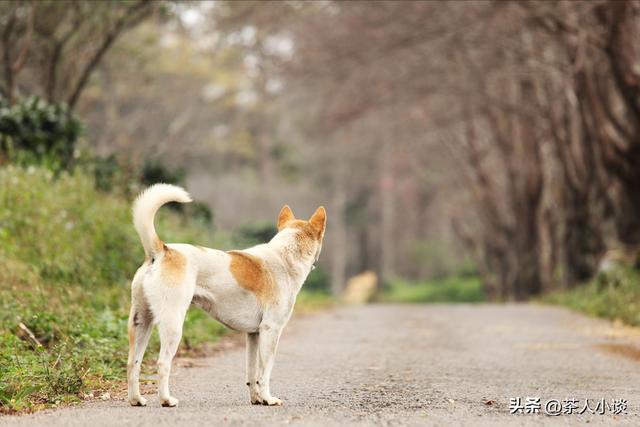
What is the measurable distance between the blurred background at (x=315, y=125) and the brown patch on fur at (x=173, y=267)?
1.29m

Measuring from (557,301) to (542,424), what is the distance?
14.3 meters

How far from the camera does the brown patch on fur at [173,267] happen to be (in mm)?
5941

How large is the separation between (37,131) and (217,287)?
10155 millimetres

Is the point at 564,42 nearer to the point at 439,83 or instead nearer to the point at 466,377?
the point at 439,83

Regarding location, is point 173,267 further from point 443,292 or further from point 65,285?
point 443,292

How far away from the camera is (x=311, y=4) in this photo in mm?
19531

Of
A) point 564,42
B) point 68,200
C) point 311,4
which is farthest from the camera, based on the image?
point 311,4

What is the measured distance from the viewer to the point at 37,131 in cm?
1540

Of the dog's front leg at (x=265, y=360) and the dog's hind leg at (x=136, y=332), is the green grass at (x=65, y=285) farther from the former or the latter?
the dog's front leg at (x=265, y=360)

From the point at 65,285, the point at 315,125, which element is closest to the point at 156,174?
the point at 65,285

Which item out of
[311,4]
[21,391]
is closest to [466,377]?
[21,391]

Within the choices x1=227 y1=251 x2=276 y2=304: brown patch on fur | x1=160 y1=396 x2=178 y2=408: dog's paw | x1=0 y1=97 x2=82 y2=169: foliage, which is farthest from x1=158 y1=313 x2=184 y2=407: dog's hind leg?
x1=0 y1=97 x2=82 y2=169: foliage

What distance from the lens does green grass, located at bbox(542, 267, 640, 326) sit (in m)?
14.3

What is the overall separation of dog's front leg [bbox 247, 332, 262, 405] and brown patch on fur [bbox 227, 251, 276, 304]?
0.34 meters
